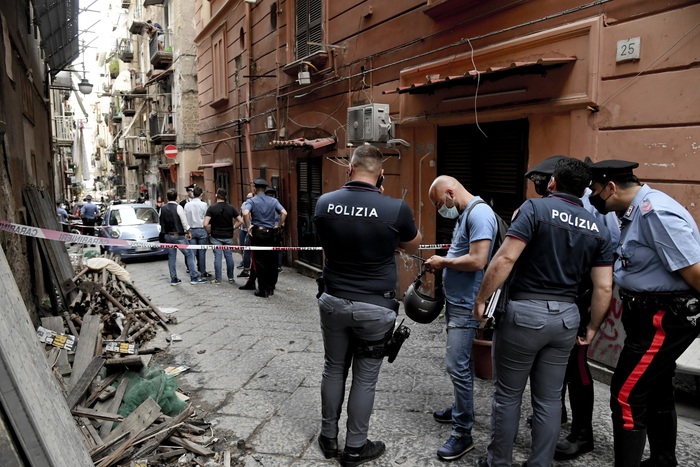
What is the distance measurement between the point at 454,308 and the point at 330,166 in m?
6.41

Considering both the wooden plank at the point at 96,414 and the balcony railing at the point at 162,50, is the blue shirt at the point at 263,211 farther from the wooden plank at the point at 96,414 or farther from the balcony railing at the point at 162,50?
the balcony railing at the point at 162,50

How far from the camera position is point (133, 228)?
43.5 ft

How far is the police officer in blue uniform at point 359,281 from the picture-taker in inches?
120

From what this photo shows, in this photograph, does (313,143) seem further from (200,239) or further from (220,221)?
(200,239)

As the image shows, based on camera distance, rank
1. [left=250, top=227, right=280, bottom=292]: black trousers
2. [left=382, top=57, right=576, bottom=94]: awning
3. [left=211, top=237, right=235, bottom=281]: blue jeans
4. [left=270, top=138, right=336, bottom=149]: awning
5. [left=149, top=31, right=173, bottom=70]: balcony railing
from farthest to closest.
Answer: [left=149, top=31, right=173, bottom=70]: balcony railing < [left=270, top=138, right=336, bottom=149]: awning < [left=211, top=237, right=235, bottom=281]: blue jeans < [left=250, top=227, right=280, bottom=292]: black trousers < [left=382, top=57, right=576, bottom=94]: awning

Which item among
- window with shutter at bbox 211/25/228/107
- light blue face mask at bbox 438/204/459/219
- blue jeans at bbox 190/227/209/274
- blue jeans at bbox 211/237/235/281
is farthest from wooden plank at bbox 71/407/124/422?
window with shutter at bbox 211/25/228/107

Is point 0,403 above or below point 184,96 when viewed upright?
below

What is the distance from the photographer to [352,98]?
8656 mm

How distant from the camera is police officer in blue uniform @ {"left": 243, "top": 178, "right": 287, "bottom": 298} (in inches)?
314

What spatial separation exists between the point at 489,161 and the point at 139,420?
179 inches

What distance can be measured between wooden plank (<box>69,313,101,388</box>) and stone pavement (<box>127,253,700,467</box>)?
788mm

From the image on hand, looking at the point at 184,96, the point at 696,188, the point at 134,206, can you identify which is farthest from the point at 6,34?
the point at 184,96

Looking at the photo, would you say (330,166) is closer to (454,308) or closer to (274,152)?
(274,152)

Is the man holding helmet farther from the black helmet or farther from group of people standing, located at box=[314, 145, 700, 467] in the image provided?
the black helmet
